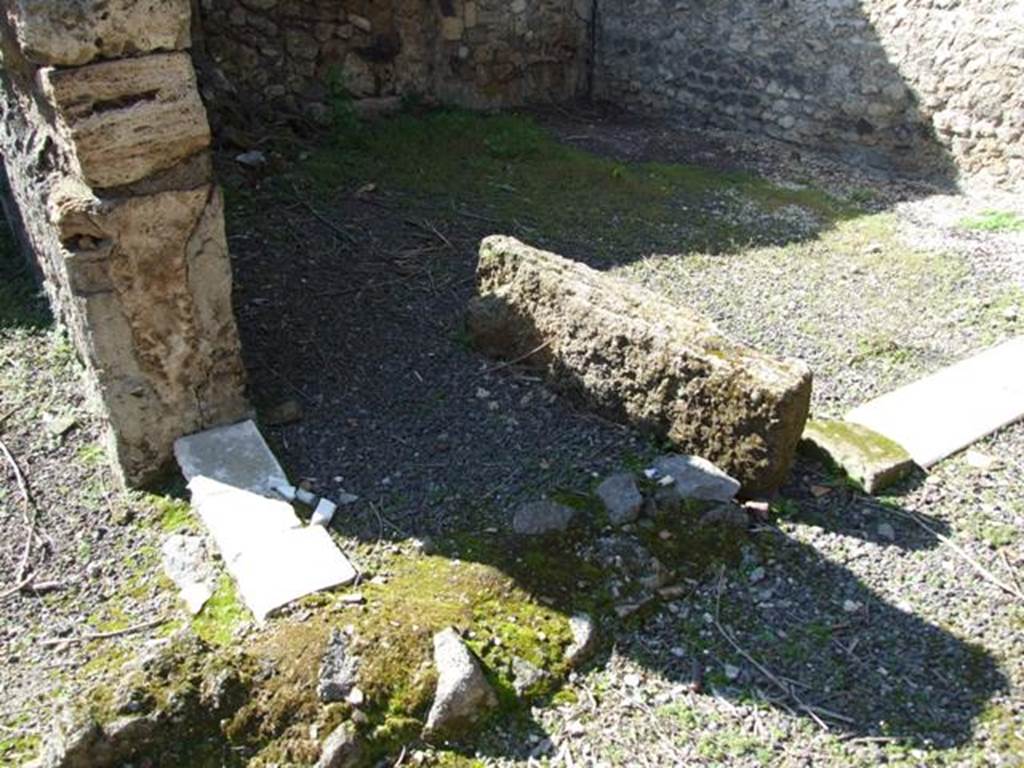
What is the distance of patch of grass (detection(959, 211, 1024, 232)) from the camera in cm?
658

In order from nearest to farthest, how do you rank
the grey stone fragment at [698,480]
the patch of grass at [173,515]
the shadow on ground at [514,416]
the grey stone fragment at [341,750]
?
1. the grey stone fragment at [341,750]
2. the shadow on ground at [514,416]
3. the grey stone fragment at [698,480]
4. the patch of grass at [173,515]

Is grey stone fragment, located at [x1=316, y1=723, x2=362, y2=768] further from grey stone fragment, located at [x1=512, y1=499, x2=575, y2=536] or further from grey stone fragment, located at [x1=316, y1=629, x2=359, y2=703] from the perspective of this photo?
grey stone fragment, located at [x1=512, y1=499, x2=575, y2=536]

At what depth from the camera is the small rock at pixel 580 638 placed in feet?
10.2

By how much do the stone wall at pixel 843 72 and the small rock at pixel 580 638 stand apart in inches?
222

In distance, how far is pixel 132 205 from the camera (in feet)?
11.7

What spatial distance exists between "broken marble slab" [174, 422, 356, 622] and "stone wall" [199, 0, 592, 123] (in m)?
4.30

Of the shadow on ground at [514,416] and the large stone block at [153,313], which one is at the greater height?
the large stone block at [153,313]

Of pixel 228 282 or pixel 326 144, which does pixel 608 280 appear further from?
pixel 326 144

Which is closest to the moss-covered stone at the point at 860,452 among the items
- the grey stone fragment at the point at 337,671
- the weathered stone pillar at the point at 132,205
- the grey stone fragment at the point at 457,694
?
the grey stone fragment at the point at 457,694

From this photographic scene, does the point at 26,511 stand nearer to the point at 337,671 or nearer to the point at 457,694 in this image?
the point at 337,671

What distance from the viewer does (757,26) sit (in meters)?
8.48

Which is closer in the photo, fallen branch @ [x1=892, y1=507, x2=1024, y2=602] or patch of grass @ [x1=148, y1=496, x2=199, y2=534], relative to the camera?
fallen branch @ [x1=892, y1=507, x2=1024, y2=602]

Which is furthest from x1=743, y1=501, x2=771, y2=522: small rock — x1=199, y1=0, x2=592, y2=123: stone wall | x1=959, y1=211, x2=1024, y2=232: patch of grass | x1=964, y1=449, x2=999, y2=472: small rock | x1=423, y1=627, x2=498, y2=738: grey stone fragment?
x1=199, y1=0, x2=592, y2=123: stone wall

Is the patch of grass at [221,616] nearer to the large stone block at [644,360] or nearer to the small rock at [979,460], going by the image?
the large stone block at [644,360]
